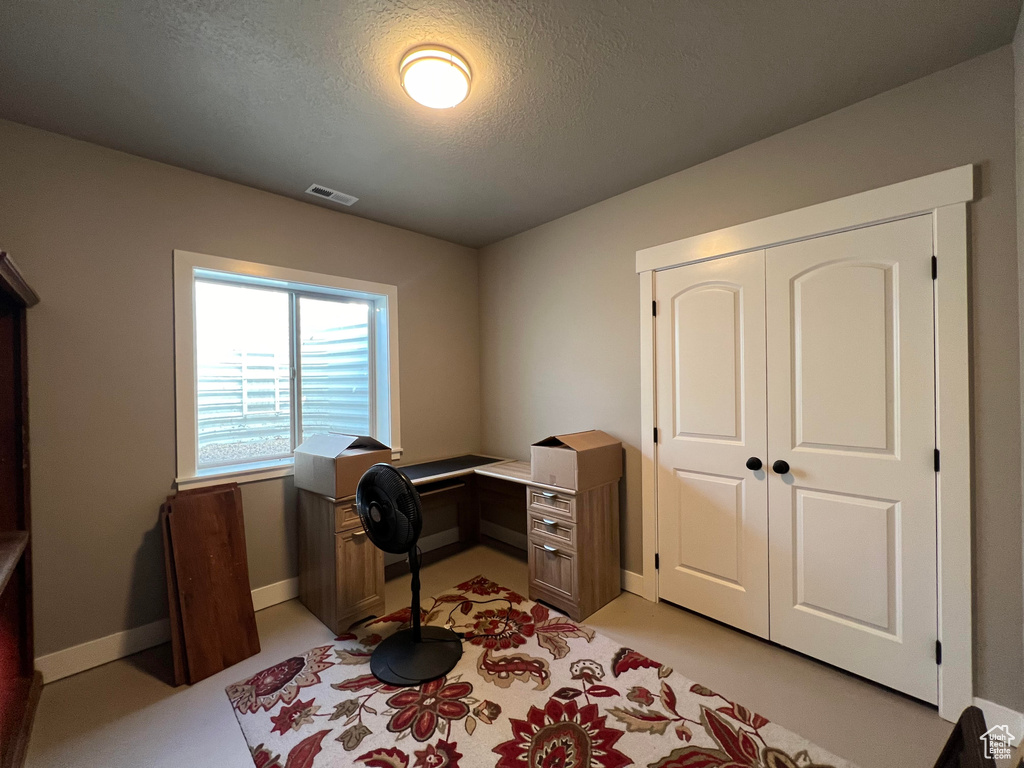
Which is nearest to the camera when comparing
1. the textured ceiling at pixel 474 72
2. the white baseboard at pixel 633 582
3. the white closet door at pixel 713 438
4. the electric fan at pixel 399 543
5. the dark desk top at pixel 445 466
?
the textured ceiling at pixel 474 72

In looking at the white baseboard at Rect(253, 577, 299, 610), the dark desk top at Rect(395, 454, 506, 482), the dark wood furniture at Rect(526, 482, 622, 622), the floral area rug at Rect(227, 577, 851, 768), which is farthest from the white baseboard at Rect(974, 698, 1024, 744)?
the white baseboard at Rect(253, 577, 299, 610)

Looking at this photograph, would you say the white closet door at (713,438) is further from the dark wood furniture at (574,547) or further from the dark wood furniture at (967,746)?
the dark wood furniture at (967,746)

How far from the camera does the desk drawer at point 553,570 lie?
8.03 feet

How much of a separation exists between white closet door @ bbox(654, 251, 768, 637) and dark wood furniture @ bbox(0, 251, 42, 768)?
3070mm

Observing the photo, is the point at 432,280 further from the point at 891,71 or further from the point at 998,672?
the point at 998,672

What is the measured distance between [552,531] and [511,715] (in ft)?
3.21

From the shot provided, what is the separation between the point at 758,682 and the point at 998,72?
2.71m

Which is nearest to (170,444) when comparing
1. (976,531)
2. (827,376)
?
(827,376)

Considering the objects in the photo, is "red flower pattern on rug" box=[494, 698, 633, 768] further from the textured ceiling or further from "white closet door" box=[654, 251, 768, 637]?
the textured ceiling

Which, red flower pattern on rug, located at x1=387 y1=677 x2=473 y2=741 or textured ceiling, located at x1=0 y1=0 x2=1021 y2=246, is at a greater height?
textured ceiling, located at x1=0 y1=0 x2=1021 y2=246

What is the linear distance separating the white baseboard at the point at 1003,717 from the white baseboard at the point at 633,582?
1.47m

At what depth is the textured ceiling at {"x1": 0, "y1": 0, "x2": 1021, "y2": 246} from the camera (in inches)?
55.7

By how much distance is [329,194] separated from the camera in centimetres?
271

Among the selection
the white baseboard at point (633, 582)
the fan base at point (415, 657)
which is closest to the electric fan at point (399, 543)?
the fan base at point (415, 657)
